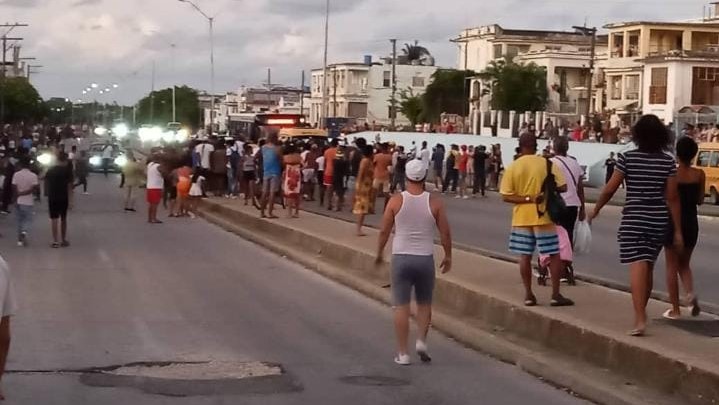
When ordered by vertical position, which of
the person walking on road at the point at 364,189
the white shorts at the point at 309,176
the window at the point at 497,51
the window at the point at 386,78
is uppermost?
the window at the point at 497,51

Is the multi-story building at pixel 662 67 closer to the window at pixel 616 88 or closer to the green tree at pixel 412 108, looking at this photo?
the window at pixel 616 88

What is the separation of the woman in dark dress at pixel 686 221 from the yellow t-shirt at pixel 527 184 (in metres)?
1.22

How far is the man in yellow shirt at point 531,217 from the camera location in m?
13.0

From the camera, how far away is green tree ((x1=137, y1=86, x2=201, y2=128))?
17200 centimetres

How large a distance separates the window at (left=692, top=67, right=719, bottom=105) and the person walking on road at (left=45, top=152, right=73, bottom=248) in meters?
56.2

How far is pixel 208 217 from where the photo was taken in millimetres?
34094

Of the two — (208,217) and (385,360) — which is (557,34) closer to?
(208,217)

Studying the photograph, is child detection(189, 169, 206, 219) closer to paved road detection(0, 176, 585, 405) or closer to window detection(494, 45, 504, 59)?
paved road detection(0, 176, 585, 405)

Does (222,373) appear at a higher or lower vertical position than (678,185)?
lower

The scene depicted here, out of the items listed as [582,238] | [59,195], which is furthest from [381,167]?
[582,238]

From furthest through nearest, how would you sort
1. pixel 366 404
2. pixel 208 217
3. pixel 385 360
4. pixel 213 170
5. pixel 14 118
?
1. pixel 14 118
2. pixel 213 170
3. pixel 208 217
4. pixel 385 360
5. pixel 366 404

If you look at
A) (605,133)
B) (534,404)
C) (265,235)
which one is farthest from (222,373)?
(605,133)

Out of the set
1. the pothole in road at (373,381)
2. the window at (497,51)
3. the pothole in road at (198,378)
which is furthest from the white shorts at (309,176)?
the window at (497,51)

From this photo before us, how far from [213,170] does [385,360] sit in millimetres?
30024
